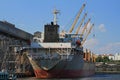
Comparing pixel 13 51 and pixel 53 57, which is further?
pixel 13 51

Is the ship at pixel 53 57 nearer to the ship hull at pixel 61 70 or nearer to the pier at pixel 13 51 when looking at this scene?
the ship hull at pixel 61 70

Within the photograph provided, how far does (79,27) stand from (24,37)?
27318 mm

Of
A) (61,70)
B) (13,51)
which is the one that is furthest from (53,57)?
(13,51)

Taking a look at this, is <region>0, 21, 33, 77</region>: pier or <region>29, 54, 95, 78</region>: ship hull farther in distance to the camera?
<region>0, 21, 33, 77</region>: pier

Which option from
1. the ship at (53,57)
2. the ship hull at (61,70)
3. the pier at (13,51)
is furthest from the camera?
the pier at (13,51)

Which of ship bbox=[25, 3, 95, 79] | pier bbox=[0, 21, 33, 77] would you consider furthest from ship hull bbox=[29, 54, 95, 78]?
pier bbox=[0, 21, 33, 77]

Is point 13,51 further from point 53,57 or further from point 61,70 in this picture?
point 61,70

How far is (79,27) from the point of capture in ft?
455

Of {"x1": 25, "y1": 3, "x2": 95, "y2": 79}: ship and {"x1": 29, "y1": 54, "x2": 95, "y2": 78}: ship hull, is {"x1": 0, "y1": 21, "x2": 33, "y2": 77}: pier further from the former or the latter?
{"x1": 29, "y1": 54, "x2": 95, "y2": 78}: ship hull

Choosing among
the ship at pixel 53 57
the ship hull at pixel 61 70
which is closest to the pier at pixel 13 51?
the ship at pixel 53 57

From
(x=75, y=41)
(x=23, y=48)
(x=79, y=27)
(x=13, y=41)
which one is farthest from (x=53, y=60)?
(x=79, y=27)

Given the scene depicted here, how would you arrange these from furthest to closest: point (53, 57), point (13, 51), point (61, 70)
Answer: point (13, 51) → point (61, 70) → point (53, 57)

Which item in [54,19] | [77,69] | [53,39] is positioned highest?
[54,19]

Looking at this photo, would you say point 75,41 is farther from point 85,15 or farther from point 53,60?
point 85,15
